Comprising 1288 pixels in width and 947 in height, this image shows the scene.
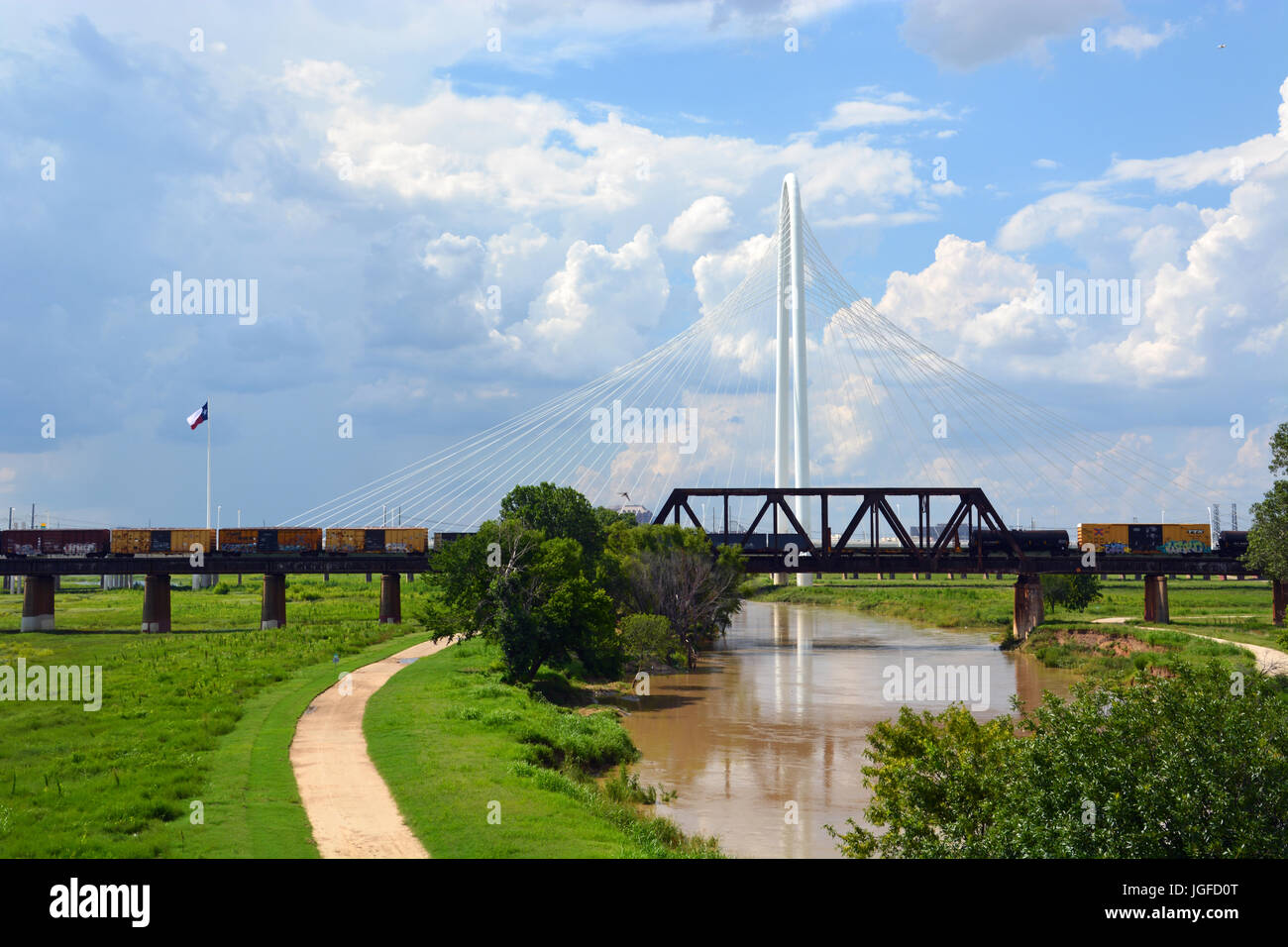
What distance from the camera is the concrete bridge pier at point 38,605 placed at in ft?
282

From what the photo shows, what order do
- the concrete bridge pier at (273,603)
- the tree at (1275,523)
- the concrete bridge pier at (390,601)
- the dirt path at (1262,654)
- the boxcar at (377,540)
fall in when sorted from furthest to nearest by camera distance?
the boxcar at (377,540)
the concrete bridge pier at (390,601)
the concrete bridge pier at (273,603)
the tree at (1275,523)
the dirt path at (1262,654)

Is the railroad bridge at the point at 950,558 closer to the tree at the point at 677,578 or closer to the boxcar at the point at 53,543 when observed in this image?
the tree at the point at 677,578

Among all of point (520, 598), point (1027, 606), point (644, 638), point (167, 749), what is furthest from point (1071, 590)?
point (167, 749)

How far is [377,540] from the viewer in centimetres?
10162

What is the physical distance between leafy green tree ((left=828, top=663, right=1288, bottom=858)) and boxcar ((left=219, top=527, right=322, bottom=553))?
83.2 m

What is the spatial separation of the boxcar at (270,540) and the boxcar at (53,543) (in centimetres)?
1047

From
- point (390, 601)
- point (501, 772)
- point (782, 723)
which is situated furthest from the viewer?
point (390, 601)

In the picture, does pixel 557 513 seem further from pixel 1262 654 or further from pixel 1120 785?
pixel 1120 785

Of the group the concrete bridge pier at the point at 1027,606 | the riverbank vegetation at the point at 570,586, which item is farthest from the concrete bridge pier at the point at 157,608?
the concrete bridge pier at the point at 1027,606

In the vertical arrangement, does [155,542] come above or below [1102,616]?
above

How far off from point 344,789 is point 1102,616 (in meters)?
82.6

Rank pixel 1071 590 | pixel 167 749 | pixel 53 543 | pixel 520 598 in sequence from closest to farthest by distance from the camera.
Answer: pixel 167 749, pixel 520 598, pixel 53 543, pixel 1071 590
